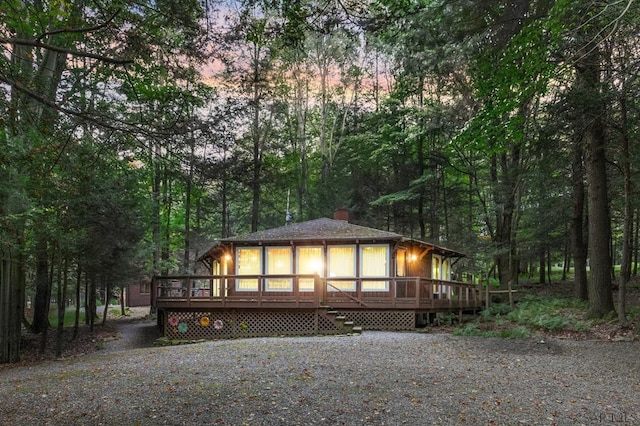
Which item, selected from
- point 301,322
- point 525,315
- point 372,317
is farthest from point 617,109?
point 301,322

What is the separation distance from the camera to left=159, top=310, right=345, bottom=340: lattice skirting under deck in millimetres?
13406

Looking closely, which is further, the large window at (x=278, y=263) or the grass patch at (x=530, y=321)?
the large window at (x=278, y=263)

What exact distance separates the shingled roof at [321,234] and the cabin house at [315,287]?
0.04 m

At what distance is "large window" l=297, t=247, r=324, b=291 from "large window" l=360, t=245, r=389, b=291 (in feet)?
5.63

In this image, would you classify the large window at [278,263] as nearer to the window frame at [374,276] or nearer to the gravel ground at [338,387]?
the window frame at [374,276]

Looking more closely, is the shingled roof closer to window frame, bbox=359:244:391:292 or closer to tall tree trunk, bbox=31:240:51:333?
window frame, bbox=359:244:391:292

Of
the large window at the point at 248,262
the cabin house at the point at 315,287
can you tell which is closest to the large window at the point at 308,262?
the cabin house at the point at 315,287

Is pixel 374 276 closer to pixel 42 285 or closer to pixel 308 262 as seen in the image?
pixel 308 262

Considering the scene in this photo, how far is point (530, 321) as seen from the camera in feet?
43.9

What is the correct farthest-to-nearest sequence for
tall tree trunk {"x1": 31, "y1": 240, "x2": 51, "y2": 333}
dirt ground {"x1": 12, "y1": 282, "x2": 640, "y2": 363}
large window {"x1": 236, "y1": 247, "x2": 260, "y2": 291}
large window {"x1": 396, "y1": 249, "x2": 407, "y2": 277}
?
large window {"x1": 236, "y1": 247, "x2": 260, "y2": 291} < large window {"x1": 396, "y1": 249, "x2": 407, "y2": 277} < tall tree trunk {"x1": 31, "y1": 240, "x2": 51, "y2": 333} < dirt ground {"x1": 12, "y1": 282, "x2": 640, "y2": 363}

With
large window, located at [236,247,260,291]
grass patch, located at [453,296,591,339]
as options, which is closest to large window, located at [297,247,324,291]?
large window, located at [236,247,260,291]

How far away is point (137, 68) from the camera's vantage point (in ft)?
18.2

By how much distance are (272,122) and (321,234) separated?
14.6 m

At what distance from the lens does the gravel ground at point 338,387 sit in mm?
4871
